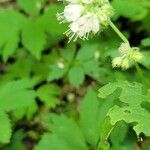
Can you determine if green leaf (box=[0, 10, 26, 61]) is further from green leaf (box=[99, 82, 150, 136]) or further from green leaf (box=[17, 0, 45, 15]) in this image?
green leaf (box=[99, 82, 150, 136])

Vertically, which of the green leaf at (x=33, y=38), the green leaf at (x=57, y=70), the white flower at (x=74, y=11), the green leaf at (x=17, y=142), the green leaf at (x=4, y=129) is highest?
the green leaf at (x=33, y=38)

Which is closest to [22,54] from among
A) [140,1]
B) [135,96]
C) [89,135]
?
[140,1]

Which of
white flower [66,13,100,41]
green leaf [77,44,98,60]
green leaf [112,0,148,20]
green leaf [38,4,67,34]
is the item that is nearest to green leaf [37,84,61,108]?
green leaf [77,44,98,60]

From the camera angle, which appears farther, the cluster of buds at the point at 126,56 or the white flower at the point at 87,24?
the cluster of buds at the point at 126,56

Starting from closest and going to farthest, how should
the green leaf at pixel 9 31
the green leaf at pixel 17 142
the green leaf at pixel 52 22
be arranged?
the green leaf at pixel 17 142
the green leaf at pixel 9 31
the green leaf at pixel 52 22

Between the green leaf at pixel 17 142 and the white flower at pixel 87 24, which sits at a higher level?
the white flower at pixel 87 24

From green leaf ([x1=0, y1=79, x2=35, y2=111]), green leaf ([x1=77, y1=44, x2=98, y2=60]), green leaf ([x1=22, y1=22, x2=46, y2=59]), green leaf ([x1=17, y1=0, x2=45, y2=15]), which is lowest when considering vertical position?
green leaf ([x1=0, y1=79, x2=35, y2=111])

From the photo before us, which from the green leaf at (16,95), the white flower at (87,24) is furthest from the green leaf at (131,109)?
the green leaf at (16,95)

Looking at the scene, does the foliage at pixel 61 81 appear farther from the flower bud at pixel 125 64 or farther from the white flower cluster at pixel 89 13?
the white flower cluster at pixel 89 13
